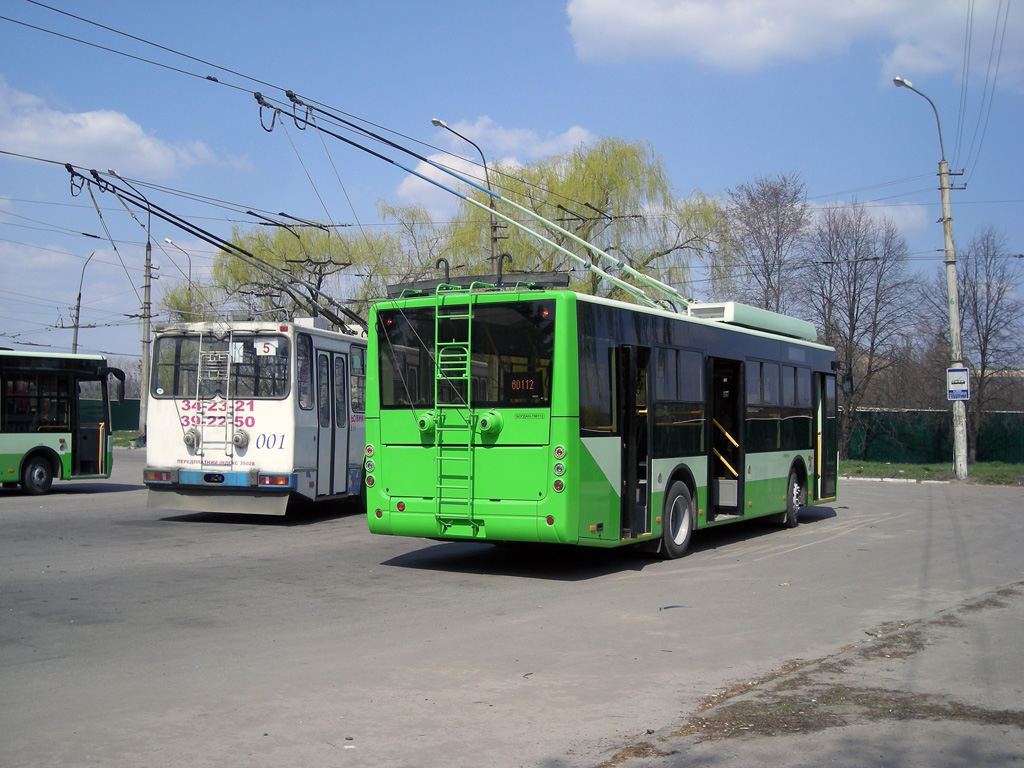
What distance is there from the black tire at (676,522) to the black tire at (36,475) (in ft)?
48.4

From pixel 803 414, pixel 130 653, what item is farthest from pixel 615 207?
pixel 130 653

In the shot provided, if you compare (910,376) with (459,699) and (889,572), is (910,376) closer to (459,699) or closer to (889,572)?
(889,572)

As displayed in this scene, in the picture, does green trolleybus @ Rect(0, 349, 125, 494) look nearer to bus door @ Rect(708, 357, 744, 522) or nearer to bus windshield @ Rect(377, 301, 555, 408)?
bus windshield @ Rect(377, 301, 555, 408)

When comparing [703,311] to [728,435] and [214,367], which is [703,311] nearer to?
[728,435]

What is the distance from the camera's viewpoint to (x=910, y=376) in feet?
125

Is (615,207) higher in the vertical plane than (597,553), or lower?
higher

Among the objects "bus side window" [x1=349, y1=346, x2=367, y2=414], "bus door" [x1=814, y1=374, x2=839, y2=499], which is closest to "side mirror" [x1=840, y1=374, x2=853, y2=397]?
"bus door" [x1=814, y1=374, x2=839, y2=499]

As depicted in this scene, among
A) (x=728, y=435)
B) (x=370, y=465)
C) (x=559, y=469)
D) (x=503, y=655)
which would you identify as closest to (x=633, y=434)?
(x=559, y=469)

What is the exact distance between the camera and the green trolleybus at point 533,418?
9.99 m

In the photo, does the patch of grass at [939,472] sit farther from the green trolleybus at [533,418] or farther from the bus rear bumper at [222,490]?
the bus rear bumper at [222,490]

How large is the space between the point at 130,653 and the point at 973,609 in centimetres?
737

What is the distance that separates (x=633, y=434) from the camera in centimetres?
1097

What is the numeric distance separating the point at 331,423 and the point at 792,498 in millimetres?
8005

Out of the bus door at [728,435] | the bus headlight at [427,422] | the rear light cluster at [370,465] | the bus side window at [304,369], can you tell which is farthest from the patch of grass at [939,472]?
the rear light cluster at [370,465]
